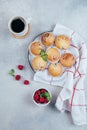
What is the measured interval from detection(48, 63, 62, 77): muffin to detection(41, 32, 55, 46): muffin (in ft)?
0.19

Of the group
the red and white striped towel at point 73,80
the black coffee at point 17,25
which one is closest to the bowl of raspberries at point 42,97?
the red and white striped towel at point 73,80

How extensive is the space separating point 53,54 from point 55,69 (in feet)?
0.12

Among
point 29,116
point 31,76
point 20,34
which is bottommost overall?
point 29,116

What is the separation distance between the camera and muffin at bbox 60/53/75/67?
90 cm

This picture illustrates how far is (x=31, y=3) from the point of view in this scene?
0.99 metres

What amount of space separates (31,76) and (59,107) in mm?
110

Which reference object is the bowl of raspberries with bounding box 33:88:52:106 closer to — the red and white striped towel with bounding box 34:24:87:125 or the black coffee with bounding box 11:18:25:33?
the red and white striped towel with bounding box 34:24:87:125

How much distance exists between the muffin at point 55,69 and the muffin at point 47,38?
0.06m

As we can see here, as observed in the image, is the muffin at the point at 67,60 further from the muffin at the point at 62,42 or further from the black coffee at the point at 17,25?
the black coffee at the point at 17,25

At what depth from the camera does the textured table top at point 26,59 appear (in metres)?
0.92

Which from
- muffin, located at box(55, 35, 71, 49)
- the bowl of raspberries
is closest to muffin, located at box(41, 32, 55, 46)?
muffin, located at box(55, 35, 71, 49)

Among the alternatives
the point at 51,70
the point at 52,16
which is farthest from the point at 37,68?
the point at 52,16

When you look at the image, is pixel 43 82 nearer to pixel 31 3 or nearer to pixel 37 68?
pixel 37 68

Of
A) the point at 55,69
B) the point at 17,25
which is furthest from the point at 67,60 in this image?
the point at 17,25
